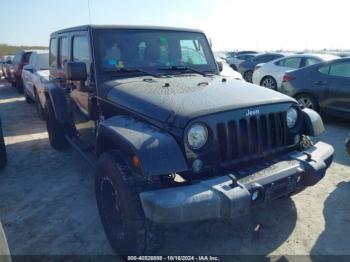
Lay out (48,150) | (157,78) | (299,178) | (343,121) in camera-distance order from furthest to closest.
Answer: (343,121) → (48,150) → (157,78) → (299,178)

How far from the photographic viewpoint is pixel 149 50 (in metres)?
3.68

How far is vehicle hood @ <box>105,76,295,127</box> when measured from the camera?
2.55 metres

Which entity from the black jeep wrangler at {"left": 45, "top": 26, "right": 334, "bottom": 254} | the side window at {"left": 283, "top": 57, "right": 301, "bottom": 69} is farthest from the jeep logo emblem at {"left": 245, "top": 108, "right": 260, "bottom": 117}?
the side window at {"left": 283, "top": 57, "right": 301, "bottom": 69}

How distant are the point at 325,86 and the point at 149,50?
4.68 m

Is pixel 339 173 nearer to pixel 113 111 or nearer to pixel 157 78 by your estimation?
pixel 157 78

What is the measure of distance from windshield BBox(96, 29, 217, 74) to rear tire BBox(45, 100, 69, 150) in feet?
7.36

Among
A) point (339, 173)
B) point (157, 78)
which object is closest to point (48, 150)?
point (157, 78)

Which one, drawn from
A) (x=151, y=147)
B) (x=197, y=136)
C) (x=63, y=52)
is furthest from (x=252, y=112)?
(x=63, y=52)

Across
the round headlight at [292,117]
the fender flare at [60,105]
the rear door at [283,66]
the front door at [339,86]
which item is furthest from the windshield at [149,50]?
the rear door at [283,66]

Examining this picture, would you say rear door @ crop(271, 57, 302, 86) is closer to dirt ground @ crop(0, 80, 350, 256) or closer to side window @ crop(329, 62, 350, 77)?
side window @ crop(329, 62, 350, 77)

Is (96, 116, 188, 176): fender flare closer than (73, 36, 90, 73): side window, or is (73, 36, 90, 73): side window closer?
(96, 116, 188, 176): fender flare

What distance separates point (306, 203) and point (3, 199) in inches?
149

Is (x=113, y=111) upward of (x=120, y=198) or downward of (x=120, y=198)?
upward

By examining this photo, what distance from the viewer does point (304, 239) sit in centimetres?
304
